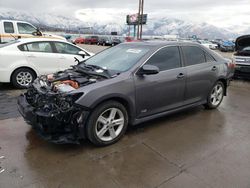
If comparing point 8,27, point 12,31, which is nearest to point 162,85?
point 12,31

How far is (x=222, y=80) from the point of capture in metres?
5.53

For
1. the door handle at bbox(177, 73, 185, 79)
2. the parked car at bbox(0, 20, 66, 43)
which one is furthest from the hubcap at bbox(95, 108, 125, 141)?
the parked car at bbox(0, 20, 66, 43)

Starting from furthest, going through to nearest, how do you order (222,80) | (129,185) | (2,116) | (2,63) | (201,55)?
(2,63) < (222,80) < (201,55) < (2,116) < (129,185)

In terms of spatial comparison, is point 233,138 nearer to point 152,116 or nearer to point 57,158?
point 152,116

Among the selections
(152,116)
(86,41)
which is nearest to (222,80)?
(152,116)

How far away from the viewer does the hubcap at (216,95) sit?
17.8ft

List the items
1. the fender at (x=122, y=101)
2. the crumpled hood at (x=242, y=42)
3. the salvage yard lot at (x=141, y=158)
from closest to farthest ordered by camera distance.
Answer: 1. the salvage yard lot at (x=141, y=158)
2. the fender at (x=122, y=101)
3. the crumpled hood at (x=242, y=42)

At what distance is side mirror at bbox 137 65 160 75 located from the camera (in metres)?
3.80

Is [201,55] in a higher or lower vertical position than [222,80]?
higher

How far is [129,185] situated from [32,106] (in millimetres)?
1861

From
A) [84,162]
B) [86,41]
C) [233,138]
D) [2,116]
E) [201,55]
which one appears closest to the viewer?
[84,162]

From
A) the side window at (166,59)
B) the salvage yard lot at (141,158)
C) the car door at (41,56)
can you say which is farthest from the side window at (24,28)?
the side window at (166,59)

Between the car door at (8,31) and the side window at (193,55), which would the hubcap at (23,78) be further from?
the car door at (8,31)

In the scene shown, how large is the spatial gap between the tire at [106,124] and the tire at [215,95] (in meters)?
2.42
